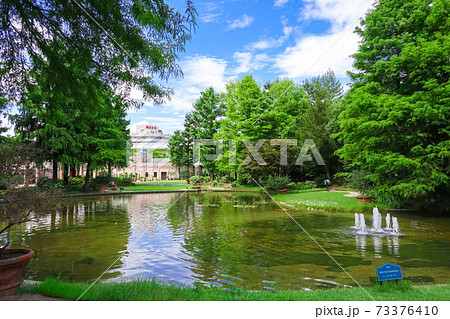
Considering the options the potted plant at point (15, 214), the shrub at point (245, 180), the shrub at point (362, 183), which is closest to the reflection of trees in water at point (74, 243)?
the potted plant at point (15, 214)

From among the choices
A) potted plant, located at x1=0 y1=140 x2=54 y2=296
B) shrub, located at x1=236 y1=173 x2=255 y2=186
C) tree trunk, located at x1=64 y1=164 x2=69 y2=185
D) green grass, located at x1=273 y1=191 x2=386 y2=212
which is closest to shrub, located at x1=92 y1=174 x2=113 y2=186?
tree trunk, located at x1=64 y1=164 x2=69 y2=185

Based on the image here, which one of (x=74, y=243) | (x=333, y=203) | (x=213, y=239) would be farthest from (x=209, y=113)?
(x=74, y=243)

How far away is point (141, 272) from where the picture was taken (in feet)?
18.6

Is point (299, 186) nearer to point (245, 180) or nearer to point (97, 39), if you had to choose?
point (245, 180)

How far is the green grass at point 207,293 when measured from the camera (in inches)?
144

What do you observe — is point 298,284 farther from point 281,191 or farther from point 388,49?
point 281,191

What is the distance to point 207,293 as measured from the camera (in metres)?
3.97

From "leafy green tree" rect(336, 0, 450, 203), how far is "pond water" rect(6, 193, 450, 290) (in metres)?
2.33

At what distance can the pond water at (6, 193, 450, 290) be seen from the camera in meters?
5.47

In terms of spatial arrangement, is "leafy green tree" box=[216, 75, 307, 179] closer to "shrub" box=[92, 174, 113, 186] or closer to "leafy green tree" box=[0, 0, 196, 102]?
"shrub" box=[92, 174, 113, 186]

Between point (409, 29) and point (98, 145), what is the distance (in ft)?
80.2

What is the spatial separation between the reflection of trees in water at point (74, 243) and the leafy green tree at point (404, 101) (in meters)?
11.0

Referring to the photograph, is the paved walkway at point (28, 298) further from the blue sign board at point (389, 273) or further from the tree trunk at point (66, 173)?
the tree trunk at point (66, 173)

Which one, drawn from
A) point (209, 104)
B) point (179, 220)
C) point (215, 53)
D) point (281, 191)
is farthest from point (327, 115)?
point (215, 53)
